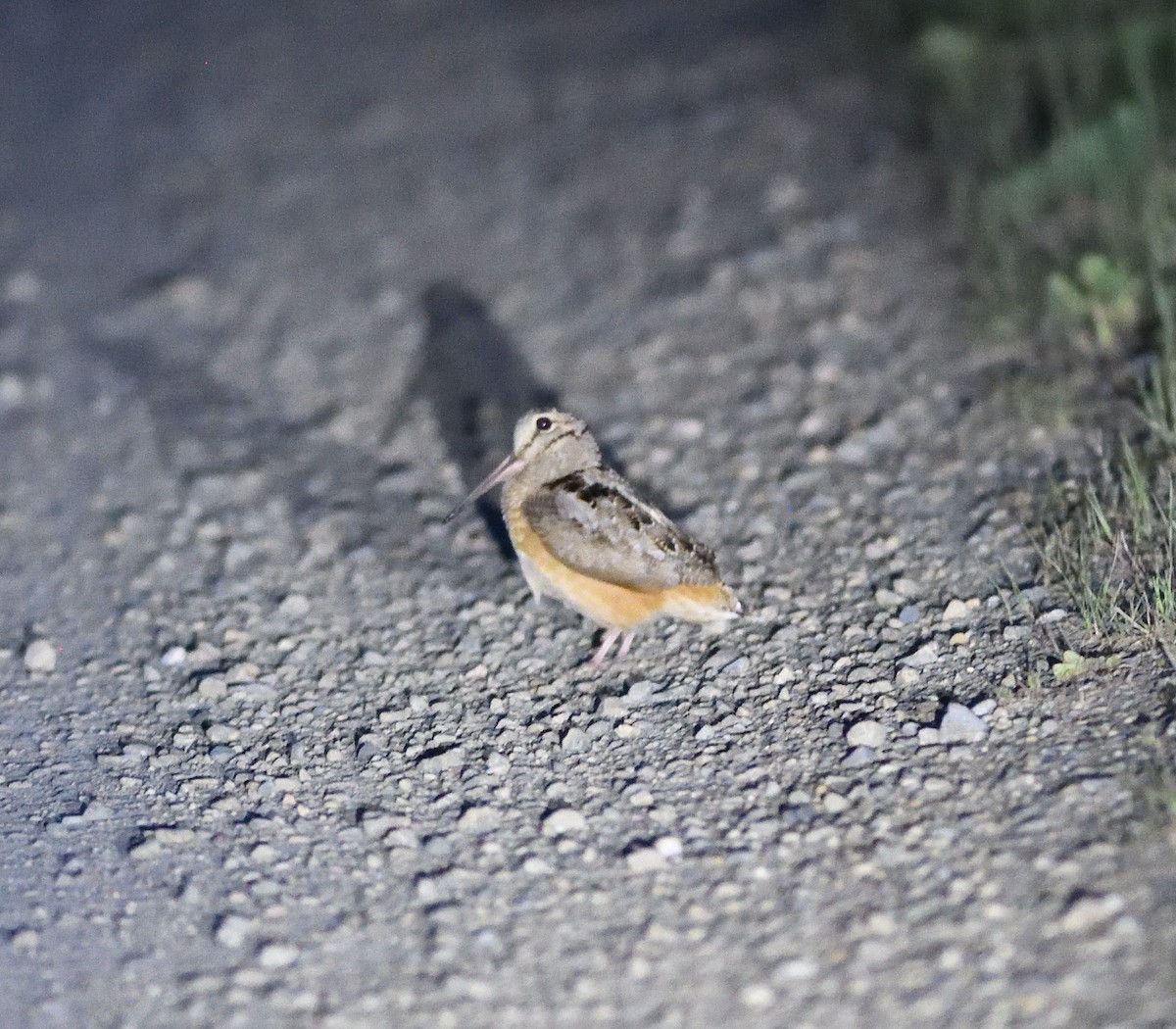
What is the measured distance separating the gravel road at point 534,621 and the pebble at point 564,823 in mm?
13

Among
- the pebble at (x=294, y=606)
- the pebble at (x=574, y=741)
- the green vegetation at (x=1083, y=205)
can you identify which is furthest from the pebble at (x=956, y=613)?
the pebble at (x=294, y=606)

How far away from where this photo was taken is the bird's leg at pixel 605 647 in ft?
16.7

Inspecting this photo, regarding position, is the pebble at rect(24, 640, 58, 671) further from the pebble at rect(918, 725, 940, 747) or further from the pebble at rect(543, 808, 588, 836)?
the pebble at rect(918, 725, 940, 747)

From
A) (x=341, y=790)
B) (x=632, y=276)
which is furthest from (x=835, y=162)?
(x=341, y=790)

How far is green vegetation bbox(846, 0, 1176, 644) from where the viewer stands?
5172mm

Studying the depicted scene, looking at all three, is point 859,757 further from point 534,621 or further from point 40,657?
point 40,657

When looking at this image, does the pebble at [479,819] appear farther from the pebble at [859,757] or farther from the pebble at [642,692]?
the pebble at [859,757]

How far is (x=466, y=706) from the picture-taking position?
5023mm

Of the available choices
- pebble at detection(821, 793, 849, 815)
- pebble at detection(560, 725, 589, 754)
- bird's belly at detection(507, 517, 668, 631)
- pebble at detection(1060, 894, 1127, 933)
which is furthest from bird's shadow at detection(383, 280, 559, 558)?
pebble at detection(1060, 894, 1127, 933)

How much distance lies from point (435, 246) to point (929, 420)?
136 inches

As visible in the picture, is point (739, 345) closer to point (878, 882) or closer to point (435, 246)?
point (435, 246)

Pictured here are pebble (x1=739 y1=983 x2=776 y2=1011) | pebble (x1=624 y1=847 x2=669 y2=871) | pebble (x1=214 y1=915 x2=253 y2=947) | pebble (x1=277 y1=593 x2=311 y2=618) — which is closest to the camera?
pebble (x1=739 y1=983 x2=776 y2=1011)

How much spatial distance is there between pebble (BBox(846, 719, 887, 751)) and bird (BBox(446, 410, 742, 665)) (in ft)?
2.19

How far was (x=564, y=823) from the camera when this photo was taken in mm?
4426
